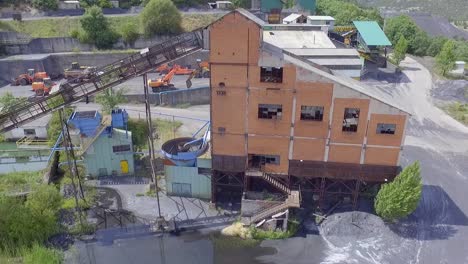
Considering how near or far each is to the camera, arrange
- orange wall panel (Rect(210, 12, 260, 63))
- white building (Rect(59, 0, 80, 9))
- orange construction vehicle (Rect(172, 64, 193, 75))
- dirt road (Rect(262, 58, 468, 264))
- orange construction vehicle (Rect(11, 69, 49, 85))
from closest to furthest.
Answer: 1. orange wall panel (Rect(210, 12, 260, 63))
2. dirt road (Rect(262, 58, 468, 264))
3. orange construction vehicle (Rect(11, 69, 49, 85))
4. orange construction vehicle (Rect(172, 64, 193, 75))
5. white building (Rect(59, 0, 80, 9))

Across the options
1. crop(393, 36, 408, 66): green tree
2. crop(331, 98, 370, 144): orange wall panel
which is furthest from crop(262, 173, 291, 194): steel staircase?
crop(393, 36, 408, 66): green tree

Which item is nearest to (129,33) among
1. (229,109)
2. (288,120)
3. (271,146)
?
(229,109)

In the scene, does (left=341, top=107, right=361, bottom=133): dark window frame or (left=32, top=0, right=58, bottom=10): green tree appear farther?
(left=32, top=0, right=58, bottom=10): green tree

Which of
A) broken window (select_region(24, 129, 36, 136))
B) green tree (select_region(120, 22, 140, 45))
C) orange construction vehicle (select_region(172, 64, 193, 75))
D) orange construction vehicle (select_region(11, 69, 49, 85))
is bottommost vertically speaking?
broken window (select_region(24, 129, 36, 136))

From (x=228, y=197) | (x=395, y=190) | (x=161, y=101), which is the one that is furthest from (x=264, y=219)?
(x=161, y=101)

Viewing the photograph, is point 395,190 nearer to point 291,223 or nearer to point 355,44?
point 291,223

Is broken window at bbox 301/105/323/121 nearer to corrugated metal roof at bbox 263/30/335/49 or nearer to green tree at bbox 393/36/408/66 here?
corrugated metal roof at bbox 263/30/335/49
